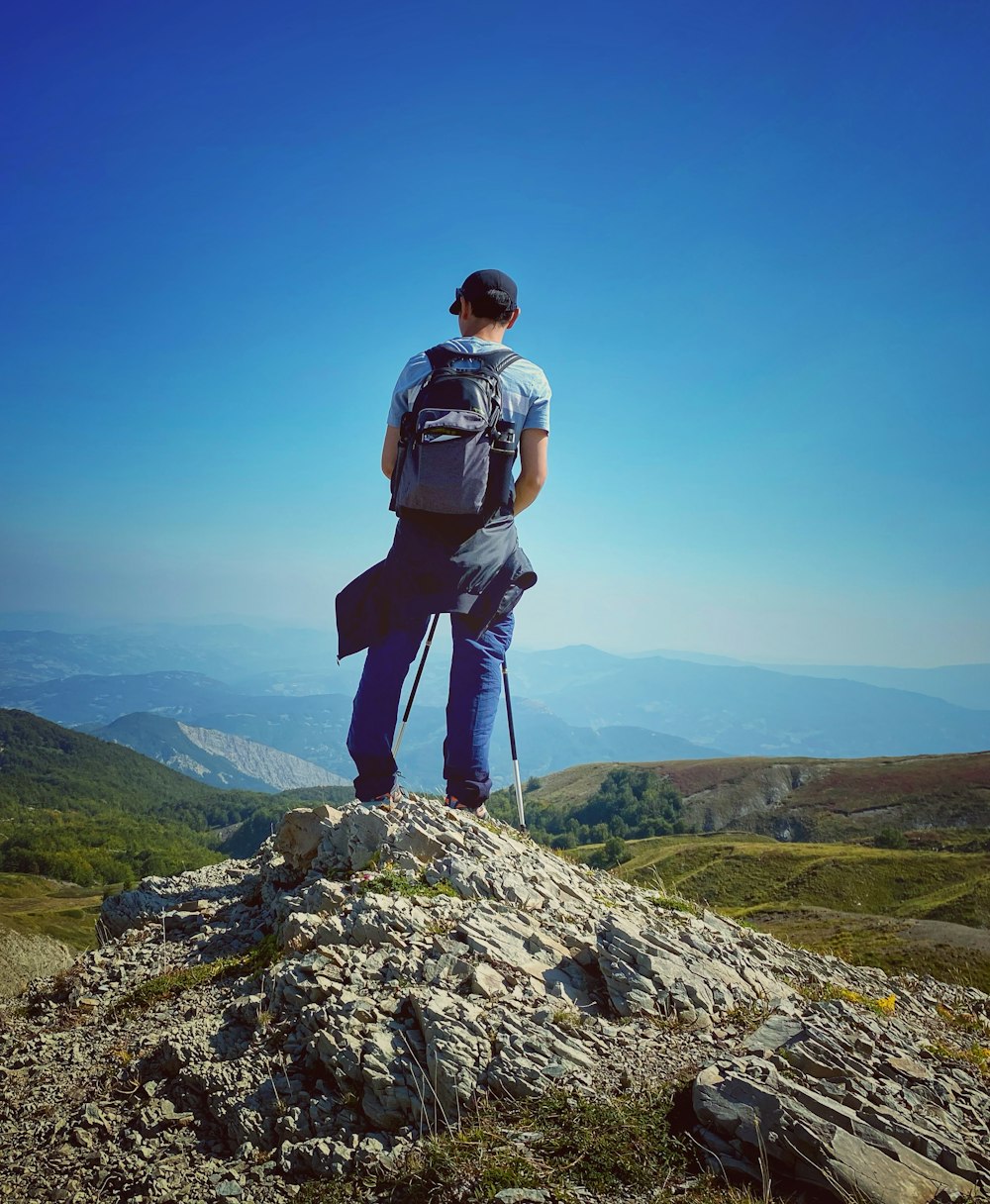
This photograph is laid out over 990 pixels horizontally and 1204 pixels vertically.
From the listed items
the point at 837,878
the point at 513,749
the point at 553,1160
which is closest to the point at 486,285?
the point at 513,749

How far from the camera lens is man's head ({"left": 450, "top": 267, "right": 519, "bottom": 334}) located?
682 centimetres

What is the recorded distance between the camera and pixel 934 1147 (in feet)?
12.8

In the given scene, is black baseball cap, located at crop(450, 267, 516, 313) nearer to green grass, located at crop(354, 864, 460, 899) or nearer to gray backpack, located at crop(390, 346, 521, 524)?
gray backpack, located at crop(390, 346, 521, 524)

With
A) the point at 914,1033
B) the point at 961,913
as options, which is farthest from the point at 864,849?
the point at 914,1033

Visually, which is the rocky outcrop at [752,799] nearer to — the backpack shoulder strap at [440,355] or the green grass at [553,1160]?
the backpack shoulder strap at [440,355]

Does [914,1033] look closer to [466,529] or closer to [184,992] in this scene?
[466,529]

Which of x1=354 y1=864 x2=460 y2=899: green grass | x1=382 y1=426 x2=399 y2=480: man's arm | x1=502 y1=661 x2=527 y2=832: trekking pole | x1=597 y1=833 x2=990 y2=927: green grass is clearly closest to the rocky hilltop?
x1=354 y1=864 x2=460 y2=899: green grass

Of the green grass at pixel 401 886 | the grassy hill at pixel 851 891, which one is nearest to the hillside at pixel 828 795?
the grassy hill at pixel 851 891

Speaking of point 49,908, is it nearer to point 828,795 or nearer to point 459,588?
point 459,588

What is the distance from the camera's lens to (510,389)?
6742mm

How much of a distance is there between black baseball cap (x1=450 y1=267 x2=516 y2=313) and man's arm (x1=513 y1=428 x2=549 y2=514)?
4.45 feet

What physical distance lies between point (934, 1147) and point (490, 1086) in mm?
2579

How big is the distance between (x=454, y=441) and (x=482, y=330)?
1540 millimetres

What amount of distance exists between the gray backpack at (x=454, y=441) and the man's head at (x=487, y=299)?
52 centimetres
